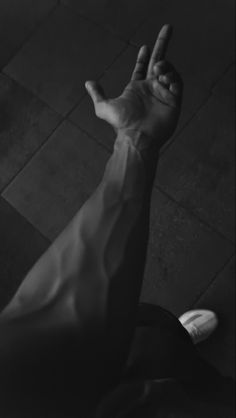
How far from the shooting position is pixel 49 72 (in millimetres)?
3092

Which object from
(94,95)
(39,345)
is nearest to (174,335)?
(39,345)

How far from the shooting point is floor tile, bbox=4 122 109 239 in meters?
2.73

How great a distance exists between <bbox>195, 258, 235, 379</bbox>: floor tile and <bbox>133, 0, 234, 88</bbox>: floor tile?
3.62 feet

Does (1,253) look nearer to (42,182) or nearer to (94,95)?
(42,182)

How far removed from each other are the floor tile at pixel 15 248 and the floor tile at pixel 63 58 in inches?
29.0

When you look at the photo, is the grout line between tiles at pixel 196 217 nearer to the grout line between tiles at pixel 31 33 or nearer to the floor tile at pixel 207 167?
the floor tile at pixel 207 167

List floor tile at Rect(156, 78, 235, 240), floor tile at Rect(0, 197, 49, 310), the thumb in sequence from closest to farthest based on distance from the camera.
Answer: the thumb → floor tile at Rect(156, 78, 235, 240) → floor tile at Rect(0, 197, 49, 310)

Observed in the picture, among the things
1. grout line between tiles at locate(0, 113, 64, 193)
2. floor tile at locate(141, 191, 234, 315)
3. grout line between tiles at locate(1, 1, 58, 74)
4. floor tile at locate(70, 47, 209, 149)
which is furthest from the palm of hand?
grout line between tiles at locate(1, 1, 58, 74)

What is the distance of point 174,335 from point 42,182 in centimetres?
153

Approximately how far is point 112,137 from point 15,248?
82cm

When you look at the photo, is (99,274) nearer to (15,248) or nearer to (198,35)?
(15,248)

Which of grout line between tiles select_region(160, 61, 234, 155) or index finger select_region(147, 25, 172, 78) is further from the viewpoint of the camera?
grout line between tiles select_region(160, 61, 234, 155)

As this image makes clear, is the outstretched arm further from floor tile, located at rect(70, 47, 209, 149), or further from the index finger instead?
floor tile, located at rect(70, 47, 209, 149)

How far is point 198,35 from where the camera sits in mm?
2873
